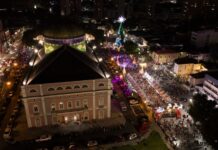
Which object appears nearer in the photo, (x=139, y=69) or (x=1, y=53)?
(x=139, y=69)

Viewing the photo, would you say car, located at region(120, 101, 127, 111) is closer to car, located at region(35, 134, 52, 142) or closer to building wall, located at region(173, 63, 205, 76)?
car, located at region(35, 134, 52, 142)

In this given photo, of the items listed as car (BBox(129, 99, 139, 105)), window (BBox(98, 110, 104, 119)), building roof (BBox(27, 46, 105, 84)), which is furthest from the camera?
car (BBox(129, 99, 139, 105))

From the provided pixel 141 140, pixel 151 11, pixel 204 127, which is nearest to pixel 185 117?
pixel 204 127

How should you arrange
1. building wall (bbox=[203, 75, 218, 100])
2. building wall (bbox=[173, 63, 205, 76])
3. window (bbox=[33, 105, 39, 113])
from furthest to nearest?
building wall (bbox=[173, 63, 205, 76]) → building wall (bbox=[203, 75, 218, 100]) → window (bbox=[33, 105, 39, 113])

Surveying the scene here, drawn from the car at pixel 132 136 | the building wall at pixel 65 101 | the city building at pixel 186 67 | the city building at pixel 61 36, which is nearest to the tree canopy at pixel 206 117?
the car at pixel 132 136

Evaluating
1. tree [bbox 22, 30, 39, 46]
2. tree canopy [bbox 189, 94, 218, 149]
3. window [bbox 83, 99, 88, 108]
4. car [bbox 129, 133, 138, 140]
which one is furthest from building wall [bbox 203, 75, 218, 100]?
tree [bbox 22, 30, 39, 46]

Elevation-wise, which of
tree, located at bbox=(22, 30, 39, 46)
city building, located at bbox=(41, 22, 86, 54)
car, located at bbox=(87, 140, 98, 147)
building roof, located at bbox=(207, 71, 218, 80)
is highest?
city building, located at bbox=(41, 22, 86, 54)

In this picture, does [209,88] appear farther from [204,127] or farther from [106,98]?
[106,98]
